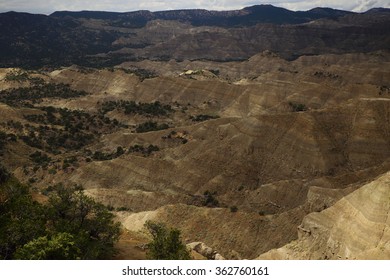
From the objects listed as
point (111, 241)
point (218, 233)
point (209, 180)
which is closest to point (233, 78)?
point (209, 180)

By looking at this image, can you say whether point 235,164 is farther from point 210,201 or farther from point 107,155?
point 107,155

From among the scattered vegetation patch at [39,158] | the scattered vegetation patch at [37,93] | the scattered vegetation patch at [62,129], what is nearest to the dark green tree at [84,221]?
the scattered vegetation patch at [39,158]

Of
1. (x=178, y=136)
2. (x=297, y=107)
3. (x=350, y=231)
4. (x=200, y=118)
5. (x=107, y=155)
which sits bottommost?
(x=107, y=155)

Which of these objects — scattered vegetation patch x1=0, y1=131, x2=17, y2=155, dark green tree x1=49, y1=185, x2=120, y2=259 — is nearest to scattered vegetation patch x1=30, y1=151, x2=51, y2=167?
scattered vegetation patch x1=0, y1=131, x2=17, y2=155

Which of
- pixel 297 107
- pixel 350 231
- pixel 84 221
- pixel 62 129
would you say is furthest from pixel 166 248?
pixel 297 107

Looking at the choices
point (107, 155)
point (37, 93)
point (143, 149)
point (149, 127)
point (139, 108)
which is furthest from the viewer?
point (37, 93)

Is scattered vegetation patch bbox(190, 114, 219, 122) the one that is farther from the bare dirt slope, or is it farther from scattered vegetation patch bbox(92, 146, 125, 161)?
scattered vegetation patch bbox(92, 146, 125, 161)

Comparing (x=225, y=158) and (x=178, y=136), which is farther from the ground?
(x=178, y=136)

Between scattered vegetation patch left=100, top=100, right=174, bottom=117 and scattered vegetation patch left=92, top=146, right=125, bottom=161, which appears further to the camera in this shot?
scattered vegetation patch left=100, top=100, right=174, bottom=117
